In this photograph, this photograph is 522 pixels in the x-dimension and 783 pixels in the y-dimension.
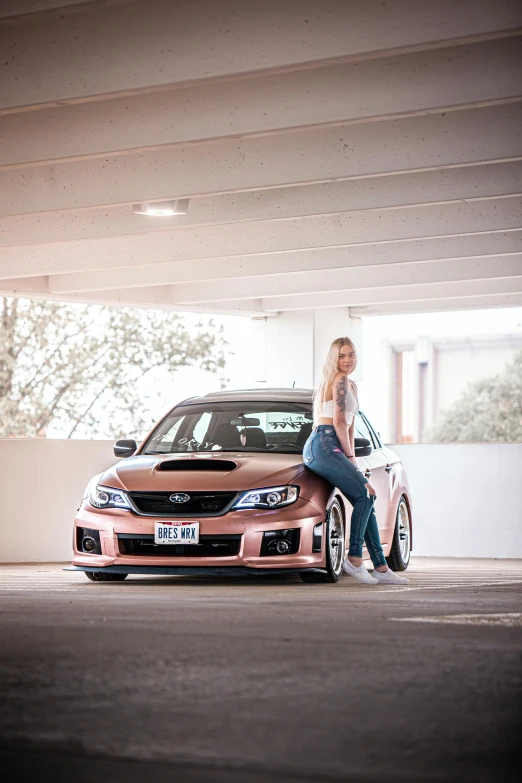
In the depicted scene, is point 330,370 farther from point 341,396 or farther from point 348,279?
point 348,279

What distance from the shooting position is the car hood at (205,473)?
9.12 meters

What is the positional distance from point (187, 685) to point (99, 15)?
660 centimetres

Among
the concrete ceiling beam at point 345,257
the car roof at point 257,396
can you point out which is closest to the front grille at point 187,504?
the car roof at point 257,396

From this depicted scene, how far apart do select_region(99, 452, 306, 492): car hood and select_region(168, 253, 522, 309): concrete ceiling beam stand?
7.76 meters

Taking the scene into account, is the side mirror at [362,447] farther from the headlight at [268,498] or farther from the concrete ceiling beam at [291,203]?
the concrete ceiling beam at [291,203]

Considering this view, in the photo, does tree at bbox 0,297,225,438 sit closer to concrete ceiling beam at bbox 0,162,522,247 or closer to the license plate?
concrete ceiling beam at bbox 0,162,522,247

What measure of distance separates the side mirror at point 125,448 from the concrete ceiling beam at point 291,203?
13.1 feet

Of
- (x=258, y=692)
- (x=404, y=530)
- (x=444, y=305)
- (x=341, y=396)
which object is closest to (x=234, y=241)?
(x=404, y=530)

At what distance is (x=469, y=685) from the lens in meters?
3.98

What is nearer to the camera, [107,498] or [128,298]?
[107,498]

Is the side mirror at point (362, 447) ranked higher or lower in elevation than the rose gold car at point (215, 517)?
higher

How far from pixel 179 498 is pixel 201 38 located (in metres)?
3.44

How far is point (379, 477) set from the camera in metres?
11.0

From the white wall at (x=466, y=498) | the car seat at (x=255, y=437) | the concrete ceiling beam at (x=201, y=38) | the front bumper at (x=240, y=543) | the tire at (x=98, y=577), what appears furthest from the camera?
the white wall at (x=466, y=498)
